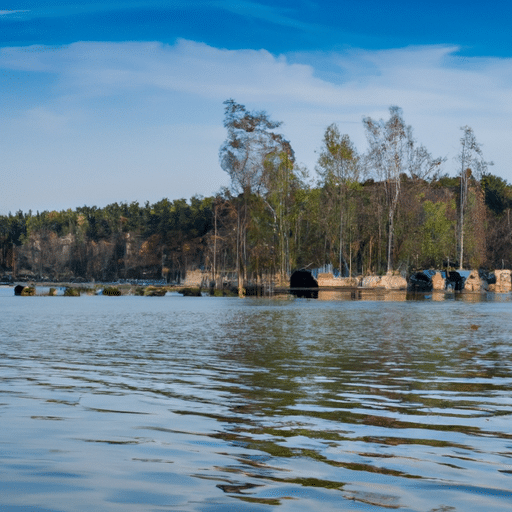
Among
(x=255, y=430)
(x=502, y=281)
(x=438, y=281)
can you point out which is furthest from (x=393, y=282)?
(x=255, y=430)

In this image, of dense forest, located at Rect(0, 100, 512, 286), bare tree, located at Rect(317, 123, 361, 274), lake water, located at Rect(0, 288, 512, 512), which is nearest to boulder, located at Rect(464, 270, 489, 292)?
dense forest, located at Rect(0, 100, 512, 286)

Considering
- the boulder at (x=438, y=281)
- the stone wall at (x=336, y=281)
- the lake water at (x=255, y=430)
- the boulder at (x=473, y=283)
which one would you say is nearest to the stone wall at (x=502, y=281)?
the boulder at (x=473, y=283)

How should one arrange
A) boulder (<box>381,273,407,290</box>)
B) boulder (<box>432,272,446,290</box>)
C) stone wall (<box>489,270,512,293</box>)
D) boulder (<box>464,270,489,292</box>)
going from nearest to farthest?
boulder (<box>381,273,407,290</box>)
boulder (<box>464,270,489,292</box>)
boulder (<box>432,272,446,290</box>)
stone wall (<box>489,270,512,293</box>)

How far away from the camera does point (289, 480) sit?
15.3 feet

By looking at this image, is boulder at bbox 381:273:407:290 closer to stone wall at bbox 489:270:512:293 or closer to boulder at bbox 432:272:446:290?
boulder at bbox 432:272:446:290

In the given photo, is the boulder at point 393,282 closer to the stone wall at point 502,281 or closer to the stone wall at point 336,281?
the stone wall at point 336,281

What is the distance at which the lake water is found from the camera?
432 centimetres

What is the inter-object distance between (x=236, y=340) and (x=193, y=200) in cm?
14267

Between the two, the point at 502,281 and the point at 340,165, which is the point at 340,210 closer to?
the point at 340,165

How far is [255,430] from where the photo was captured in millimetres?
6602

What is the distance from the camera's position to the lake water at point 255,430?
4.32m

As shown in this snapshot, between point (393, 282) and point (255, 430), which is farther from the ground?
point (393, 282)

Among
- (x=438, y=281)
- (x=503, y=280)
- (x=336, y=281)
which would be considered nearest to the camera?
(x=336, y=281)

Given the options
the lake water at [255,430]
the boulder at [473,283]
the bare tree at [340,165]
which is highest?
the bare tree at [340,165]
